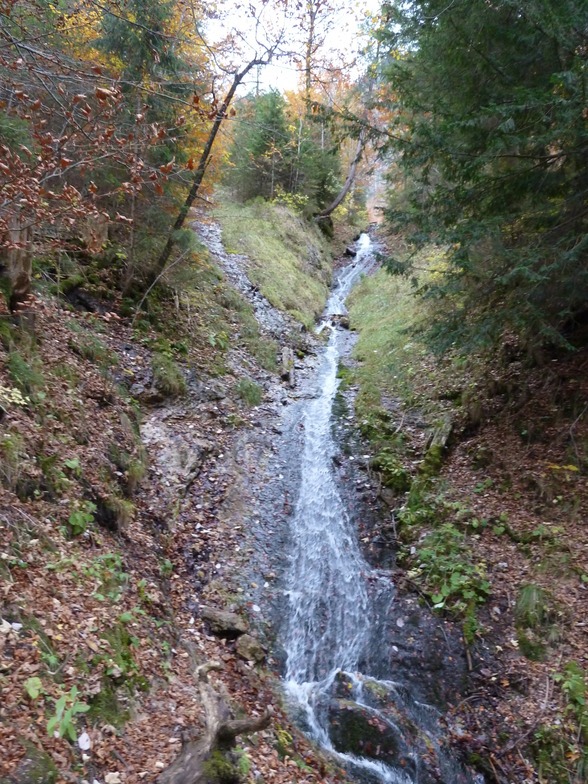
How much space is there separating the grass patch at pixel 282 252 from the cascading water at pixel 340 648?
29.8 ft

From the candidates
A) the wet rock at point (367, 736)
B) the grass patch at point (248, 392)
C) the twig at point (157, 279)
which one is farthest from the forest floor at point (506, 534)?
the twig at point (157, 279)

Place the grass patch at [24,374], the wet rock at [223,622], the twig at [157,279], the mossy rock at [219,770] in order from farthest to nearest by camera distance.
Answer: the twig at [157,279] → the wet rock at [223,622] → the grass patch at [24,374] → the mossy rock at [219,770]

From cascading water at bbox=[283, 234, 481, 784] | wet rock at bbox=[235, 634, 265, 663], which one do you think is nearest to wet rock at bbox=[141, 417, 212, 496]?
cascading water at bbox=[283, 234, 481, 784]

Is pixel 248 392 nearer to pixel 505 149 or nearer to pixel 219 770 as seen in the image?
pixel 505 149

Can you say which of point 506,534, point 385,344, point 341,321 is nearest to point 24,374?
point 506,534

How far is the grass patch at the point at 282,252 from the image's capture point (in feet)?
58.1

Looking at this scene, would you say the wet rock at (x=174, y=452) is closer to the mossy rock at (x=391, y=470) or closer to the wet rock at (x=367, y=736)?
the mossy rock at (x=391, y=470)

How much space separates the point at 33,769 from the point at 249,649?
3462 millimetres

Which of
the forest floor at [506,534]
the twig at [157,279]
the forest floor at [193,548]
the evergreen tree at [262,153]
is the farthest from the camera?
the evergreen tree at [262,153]

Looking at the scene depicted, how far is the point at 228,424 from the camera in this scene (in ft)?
33.8

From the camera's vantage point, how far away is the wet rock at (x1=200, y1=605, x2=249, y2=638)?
6.24 metres

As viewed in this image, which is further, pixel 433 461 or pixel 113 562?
pixel 433 461

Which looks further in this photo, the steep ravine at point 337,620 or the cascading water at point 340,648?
the steep ravine at point 337,620

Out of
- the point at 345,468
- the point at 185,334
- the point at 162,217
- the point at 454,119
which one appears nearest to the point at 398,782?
the point at 345,468
